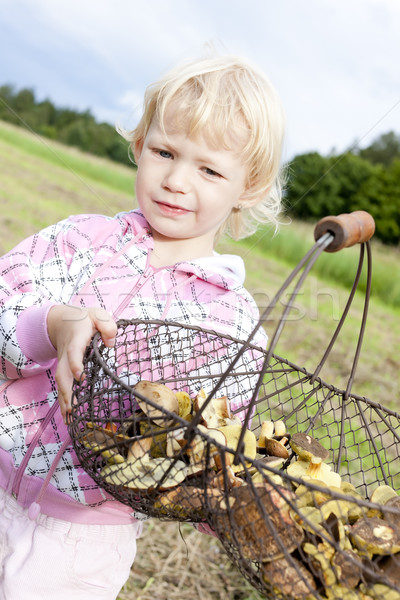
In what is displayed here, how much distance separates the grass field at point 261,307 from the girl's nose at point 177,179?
359 millimetres

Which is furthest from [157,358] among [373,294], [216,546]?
[373,294]

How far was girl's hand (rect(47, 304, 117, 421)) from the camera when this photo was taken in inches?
30.9

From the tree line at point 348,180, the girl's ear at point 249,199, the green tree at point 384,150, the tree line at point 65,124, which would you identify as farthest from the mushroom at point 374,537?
the green tree at point 384,150

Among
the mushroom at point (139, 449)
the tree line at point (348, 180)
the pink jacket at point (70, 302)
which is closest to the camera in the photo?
the mushroom at point (139, 449)

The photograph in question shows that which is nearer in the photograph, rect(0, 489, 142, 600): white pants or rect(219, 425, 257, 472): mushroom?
rect(219, 425, 257, 472): mushroom

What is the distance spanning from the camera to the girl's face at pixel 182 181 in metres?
1.09

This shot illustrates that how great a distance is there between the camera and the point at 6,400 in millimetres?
1035

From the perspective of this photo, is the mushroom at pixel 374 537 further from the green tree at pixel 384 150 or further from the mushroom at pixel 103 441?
the green tree at pixel 384 150

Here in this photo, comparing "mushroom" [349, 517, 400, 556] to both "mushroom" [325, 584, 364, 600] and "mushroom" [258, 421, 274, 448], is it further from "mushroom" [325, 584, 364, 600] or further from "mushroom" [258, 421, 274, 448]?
"mushroom" [258, 421, 274, 448]

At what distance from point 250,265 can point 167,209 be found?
478cm

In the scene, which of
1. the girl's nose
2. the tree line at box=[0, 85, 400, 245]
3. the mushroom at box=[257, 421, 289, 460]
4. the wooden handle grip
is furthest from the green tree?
the wooden handle grip

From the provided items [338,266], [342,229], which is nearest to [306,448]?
[342,229]

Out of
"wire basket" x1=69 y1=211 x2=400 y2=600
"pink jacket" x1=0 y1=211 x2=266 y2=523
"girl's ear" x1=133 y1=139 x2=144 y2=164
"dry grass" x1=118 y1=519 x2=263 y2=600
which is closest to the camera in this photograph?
"wire basket" x1=69 y1=211 x2=400 y2=600

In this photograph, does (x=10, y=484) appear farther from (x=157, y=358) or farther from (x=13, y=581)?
(x=157, y=358)
